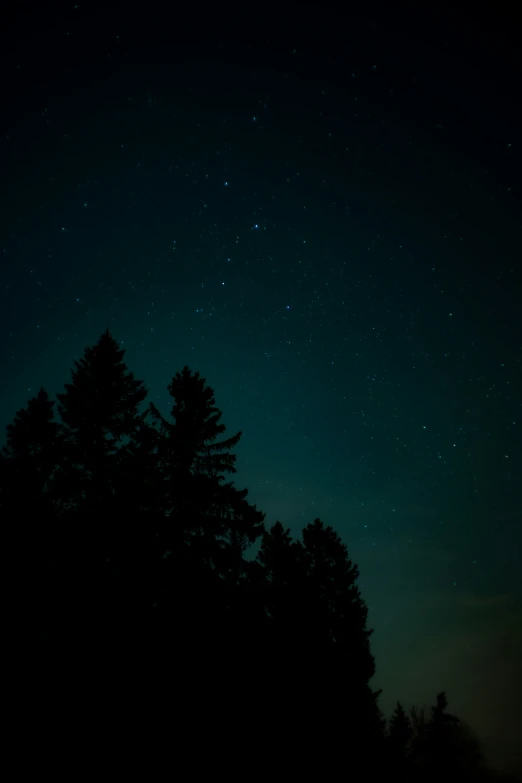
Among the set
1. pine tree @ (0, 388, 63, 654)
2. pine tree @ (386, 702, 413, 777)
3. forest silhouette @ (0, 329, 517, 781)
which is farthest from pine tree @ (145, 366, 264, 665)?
pine tree @ (386, 702, 413, 777)

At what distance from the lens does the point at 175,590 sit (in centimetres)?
962

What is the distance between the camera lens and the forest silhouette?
768cm

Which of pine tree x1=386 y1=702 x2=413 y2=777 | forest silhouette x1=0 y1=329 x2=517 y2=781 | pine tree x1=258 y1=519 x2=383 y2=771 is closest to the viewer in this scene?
forest silhouette x1=0 y1=329 x2=517 y2=781

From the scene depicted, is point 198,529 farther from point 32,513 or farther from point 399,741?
point 399,741

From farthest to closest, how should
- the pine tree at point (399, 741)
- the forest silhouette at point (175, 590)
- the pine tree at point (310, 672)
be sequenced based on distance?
the pine tree at point (399, 741), the pine tree at point (310, 672), the forest silhouette at point (175, 590)

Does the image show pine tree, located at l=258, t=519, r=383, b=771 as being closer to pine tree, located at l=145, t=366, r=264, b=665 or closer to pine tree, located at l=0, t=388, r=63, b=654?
pine tree, located at l=145, t=366, r=264, b=665

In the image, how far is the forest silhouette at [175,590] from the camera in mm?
7684

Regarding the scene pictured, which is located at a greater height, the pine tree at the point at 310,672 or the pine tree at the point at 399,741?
the pine tree at the point at 310,672

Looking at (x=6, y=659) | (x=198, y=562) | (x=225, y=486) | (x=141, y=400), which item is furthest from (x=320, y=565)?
(x=6, y=659)

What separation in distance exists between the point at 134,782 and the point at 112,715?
0.99m

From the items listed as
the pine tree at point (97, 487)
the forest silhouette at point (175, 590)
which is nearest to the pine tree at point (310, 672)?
the forest silhouette at point (175, 590)

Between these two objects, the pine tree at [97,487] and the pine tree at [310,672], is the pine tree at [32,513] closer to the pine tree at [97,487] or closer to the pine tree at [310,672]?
the pine tree at [97,487]

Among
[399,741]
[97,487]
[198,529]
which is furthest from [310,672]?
[399,741]

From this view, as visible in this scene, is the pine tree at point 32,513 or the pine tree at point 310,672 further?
the pine tree at point 310,672
